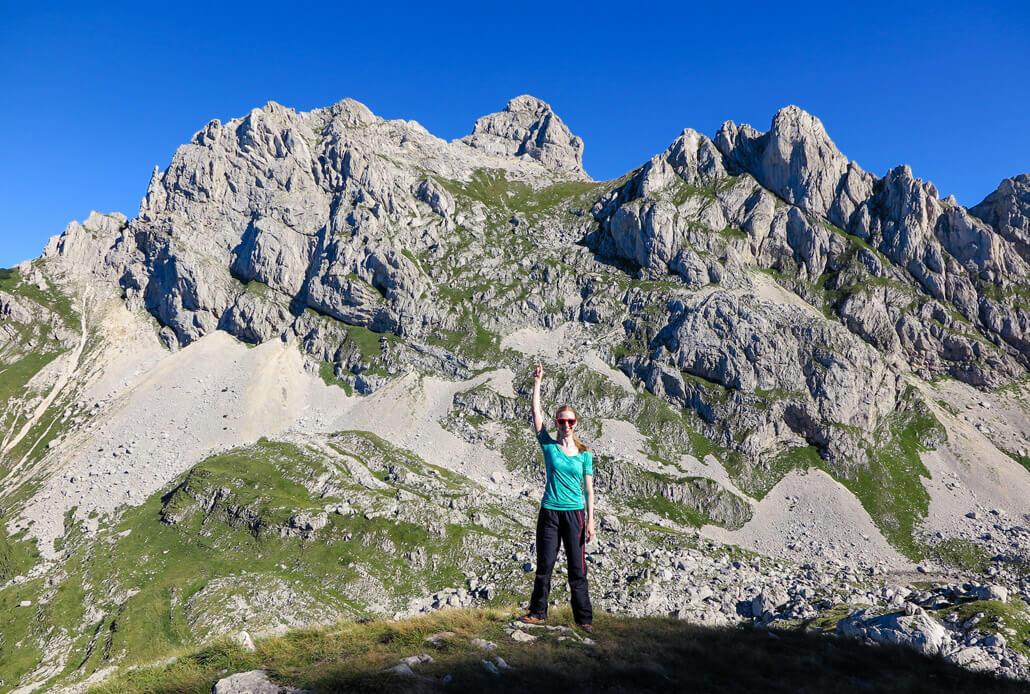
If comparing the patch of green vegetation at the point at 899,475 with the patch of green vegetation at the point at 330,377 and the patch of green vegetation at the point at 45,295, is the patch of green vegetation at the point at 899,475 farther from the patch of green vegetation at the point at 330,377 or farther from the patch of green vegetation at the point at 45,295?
the patch of green vegetation at the point at 45,295

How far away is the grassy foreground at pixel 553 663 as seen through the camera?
8781mm

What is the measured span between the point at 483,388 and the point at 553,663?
10159cm

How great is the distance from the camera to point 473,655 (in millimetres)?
10102

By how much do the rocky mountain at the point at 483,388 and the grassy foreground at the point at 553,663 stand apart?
56.2ft

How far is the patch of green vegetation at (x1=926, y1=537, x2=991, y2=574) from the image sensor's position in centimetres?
7394

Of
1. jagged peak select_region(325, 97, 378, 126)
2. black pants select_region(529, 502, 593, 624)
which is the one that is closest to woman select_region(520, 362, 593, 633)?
black pants select_region(529, 502, 593, 624)

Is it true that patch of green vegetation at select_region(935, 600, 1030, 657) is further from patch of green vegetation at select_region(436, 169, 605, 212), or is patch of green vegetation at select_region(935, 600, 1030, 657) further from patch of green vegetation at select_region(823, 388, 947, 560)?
patch of green vegetation at select_region(436, 169, 605, 212)

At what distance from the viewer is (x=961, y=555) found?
76.4m

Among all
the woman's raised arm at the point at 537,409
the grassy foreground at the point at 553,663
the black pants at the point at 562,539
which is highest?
the woman's raised arm at the point at 537,409

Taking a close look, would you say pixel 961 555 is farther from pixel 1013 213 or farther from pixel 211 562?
pixel 211 562

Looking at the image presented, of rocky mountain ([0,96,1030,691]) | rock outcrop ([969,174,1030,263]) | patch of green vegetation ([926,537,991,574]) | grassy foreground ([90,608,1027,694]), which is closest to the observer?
grassy foreground ([90,608,1027,694])

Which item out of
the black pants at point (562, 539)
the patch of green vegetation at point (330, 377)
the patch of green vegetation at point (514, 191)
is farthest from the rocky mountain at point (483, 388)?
the black pants at point (562, 539)

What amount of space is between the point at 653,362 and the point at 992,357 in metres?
79.7

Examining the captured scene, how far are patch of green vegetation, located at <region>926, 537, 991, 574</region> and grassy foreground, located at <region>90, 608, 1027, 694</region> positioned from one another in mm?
88177
